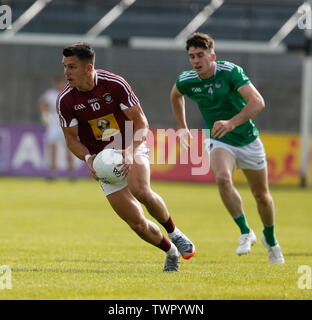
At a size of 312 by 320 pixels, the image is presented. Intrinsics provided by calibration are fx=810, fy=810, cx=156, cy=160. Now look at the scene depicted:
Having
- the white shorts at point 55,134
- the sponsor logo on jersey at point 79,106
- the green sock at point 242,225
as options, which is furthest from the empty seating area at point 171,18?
the sponsor logo on jersey at point 79,106

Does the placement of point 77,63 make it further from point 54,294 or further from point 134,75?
point 134,75

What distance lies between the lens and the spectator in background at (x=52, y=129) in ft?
68.8

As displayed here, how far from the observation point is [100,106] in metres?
7.27

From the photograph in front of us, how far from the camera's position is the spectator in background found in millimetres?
20984

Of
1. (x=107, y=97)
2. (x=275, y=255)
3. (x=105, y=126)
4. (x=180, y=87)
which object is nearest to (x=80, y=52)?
(x=107, y=97)

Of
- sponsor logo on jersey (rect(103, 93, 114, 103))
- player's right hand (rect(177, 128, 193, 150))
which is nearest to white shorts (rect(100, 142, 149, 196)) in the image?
sponsor logo on jersey (rect(103, 93, 114, 103))

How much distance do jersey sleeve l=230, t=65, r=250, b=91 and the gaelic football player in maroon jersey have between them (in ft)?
5.19

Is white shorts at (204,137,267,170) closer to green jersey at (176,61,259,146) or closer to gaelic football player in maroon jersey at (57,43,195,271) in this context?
→ green jersey at (176,61,259,146)

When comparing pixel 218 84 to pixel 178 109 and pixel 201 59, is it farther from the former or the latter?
pixel 178 109

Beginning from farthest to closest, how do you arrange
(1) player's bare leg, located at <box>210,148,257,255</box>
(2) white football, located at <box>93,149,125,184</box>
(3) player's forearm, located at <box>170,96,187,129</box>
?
(3) player's forearm, located at <box>170,96,187,129</box>, (1) player's bare leg, located at <box>210,148,257,255</box>, (2) white football, located at <box>93,149,125,184</box>

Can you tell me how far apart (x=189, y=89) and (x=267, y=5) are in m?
16.0

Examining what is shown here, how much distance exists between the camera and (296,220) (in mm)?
14094

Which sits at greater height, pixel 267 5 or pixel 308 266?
pixel 267 5
